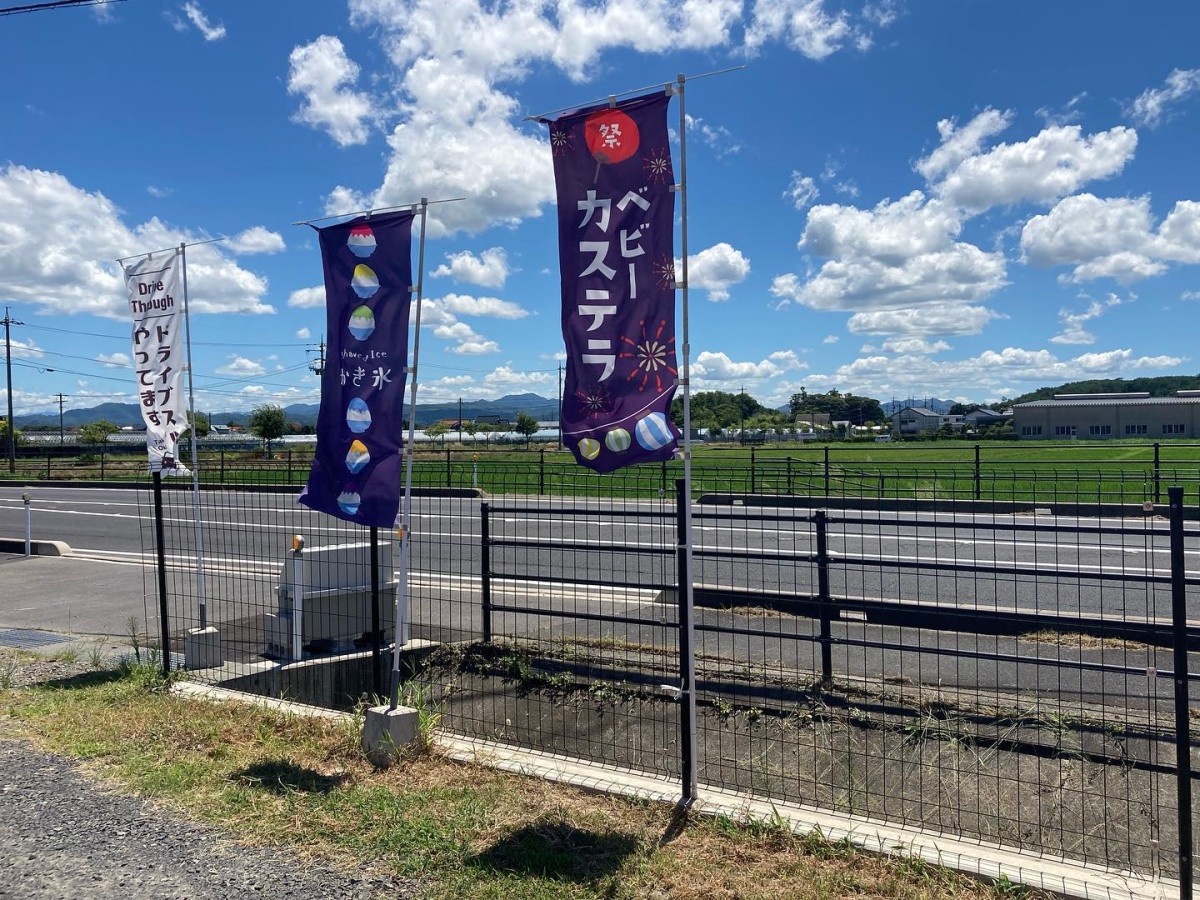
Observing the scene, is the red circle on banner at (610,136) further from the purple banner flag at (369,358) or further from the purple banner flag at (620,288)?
the purple banner flag at (369,358)

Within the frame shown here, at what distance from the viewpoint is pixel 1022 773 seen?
464 cm

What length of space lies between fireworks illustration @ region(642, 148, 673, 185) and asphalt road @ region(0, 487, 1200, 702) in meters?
2.28

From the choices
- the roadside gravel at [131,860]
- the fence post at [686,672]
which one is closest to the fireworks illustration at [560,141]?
the fence post at [686,672]

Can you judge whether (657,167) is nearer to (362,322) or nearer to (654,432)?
(654,432)

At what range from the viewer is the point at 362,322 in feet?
16.2

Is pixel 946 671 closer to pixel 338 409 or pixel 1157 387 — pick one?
pixel 338 409

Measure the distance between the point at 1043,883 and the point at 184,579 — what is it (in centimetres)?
1030

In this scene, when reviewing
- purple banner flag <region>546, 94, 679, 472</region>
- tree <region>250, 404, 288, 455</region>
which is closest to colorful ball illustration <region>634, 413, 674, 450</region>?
purple banner flag <region>546, 94, 679, 472</region>

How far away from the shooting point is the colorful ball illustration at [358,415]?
16.1 ft

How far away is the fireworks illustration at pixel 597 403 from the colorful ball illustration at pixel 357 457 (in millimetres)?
1581

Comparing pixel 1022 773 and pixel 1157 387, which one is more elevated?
pixel 1157 387

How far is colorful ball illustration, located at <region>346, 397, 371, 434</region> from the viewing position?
4.90 metres

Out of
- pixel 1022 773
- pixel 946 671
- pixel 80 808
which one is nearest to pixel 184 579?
pixel 80 808

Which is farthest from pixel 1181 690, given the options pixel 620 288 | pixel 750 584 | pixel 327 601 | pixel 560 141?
pixel 750 584
